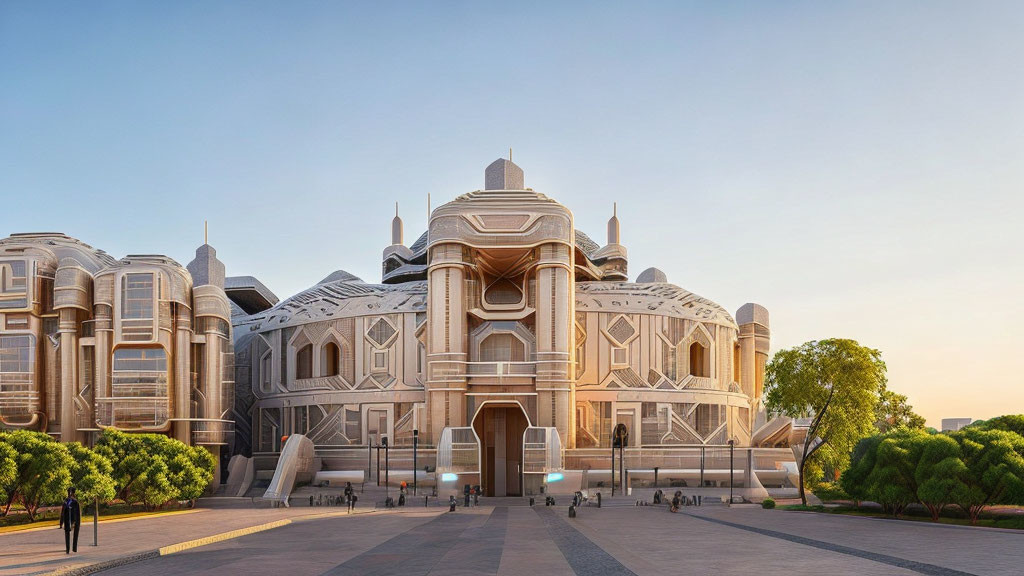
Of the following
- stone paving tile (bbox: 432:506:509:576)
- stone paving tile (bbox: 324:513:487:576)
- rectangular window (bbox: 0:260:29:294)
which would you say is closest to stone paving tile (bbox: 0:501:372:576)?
stone paving tile (bbox: 324:513:487:576)

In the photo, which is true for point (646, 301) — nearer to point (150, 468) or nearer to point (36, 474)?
point (150, 468)

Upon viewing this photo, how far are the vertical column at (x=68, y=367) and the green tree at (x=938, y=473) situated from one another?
47.6m

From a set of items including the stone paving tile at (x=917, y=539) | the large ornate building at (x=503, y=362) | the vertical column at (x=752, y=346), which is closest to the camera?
the stone paving tile at (x=917, y=539)

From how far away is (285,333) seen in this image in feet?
219

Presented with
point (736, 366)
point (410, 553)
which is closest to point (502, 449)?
point (736, 366)

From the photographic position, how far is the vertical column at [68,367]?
52719mm

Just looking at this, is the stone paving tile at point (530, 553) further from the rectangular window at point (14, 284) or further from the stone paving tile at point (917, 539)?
the rectangular window at point (14, 284)

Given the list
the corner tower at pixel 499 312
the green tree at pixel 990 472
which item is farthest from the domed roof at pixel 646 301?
the green tree at pixel 990 472

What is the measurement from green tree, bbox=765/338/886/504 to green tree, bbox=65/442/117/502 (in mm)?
33090

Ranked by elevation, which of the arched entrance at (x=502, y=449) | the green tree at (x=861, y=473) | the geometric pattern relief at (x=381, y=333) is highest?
the geometric pattern relief at (x=381, y=333)

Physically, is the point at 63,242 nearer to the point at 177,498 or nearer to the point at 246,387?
the point at 246,387

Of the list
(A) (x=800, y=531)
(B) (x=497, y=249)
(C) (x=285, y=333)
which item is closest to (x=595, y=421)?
(B) (x=497, y=249)

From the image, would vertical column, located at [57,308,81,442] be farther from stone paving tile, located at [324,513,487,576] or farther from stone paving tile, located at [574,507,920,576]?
stone paving tile, located at [574,507,920,576]

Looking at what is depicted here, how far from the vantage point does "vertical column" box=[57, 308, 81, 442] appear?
52719 millimetres
